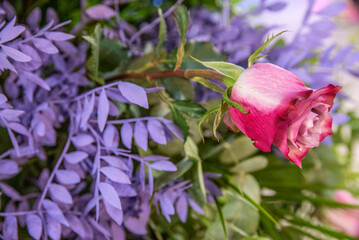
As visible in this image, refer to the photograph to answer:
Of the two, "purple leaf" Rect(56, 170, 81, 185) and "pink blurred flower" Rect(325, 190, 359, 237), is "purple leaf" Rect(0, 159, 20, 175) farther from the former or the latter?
"pink blurred flower" Rect(325, 190, 359, 237)

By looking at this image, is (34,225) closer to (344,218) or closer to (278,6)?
(278,6)

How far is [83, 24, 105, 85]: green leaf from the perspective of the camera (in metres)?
0.20

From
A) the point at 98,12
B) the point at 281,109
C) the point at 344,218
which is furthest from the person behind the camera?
the point at 344,218

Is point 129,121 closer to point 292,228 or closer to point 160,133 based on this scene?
point 160,133

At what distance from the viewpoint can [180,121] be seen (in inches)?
7.8

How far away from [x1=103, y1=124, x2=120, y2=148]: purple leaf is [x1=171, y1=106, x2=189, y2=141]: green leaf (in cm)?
4

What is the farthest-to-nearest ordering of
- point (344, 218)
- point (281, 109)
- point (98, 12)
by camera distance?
point (344, 218), point (98, 12), point (281, 109)

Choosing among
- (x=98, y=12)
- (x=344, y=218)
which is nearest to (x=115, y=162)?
(x=98, y=12)

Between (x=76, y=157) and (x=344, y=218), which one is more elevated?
(x=76, y=157)

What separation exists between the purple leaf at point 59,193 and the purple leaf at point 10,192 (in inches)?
1.1

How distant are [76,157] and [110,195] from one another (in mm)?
40

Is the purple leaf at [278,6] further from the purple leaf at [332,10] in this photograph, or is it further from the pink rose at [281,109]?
the pink rose at [281,109]

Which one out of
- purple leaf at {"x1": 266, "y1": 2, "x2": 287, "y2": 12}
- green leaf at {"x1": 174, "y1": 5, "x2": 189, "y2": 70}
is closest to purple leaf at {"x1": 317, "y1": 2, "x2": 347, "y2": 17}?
purple leaf at {"x1": 266, "y1": 2, "x2": 287, "y2": 12}

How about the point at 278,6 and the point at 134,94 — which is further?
the point at 278,6
